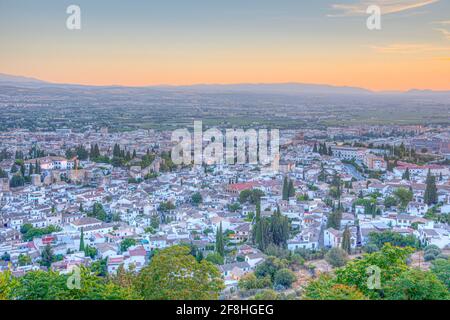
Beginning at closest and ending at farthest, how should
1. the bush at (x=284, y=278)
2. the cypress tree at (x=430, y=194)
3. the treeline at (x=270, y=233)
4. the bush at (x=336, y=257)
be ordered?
1. the bush at (x=284, y=278)
2. the bush at (x=336, y=257)
3. the treeline at (x=270, y=233)
4. the cypress tree at (x=430, y=194)

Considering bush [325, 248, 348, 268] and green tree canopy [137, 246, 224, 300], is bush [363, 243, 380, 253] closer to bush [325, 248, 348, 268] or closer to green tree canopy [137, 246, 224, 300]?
bush [325, 248, 348, 268]

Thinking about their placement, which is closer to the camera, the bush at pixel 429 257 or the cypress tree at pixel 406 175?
the bush at pixel 429 257

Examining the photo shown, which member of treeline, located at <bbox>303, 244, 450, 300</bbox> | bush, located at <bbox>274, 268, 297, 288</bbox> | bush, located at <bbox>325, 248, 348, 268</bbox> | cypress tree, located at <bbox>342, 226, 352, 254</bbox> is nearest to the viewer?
treeline, located at <bbox>303, 244, 450, 300</bbox>

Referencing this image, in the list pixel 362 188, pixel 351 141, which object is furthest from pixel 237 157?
pixel 351 141

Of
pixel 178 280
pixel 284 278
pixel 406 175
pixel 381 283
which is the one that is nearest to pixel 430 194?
pixel 406 175

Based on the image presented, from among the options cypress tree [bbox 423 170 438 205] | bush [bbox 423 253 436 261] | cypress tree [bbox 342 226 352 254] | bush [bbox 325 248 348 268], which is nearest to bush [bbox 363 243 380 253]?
cypress tree [bbox 342 226 352 254]

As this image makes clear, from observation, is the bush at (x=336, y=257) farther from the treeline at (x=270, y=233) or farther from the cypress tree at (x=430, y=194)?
the cypress tree at (x=430, y=194)

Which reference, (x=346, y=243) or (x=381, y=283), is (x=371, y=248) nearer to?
(x=346, y=243)

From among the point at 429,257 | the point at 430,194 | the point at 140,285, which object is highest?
the point at 140,285

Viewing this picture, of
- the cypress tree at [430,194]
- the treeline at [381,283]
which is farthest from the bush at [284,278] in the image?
the cypress tree at [430,194]
